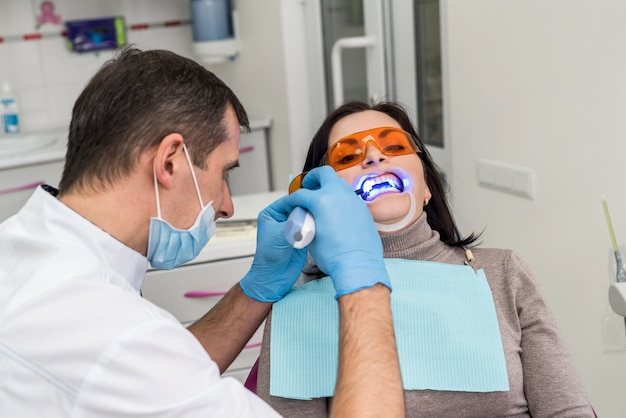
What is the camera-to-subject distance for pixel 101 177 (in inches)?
47.0

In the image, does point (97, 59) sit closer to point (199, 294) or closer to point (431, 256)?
point (199, 294)

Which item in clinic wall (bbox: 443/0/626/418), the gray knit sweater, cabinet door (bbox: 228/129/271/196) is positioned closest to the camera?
the gray knit sweater

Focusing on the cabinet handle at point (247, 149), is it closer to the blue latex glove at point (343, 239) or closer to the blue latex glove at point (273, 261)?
the blue latex glove at point (273, 261)

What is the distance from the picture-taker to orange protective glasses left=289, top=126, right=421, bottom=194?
151 cm

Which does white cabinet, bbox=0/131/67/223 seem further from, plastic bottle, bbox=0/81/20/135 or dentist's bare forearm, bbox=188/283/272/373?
dentist's bare forearm, bbox=188/283/272/373

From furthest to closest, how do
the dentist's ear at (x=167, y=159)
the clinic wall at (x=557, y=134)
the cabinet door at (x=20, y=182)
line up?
1. the cabinet door at (x=20, y=182)
2. the clinic wall at (x=557, y=134)
3. the dentist's ear at (x=167, y=159)

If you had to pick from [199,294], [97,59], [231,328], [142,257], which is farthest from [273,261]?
[97,59]

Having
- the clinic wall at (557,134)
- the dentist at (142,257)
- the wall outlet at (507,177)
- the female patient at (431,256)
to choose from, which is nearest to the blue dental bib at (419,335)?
the female patient at (431,256)


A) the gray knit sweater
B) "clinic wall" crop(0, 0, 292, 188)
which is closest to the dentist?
the gray knit sweater

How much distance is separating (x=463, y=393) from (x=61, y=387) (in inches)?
26.2

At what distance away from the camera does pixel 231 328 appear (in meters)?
1.53

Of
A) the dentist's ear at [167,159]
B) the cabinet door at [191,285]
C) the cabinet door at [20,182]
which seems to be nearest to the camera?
the dentist's ear at [167,159]

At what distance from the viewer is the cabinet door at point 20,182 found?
10.4 feet

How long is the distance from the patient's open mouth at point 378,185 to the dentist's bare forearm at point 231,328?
286mm
